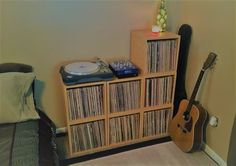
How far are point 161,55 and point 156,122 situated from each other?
62cm

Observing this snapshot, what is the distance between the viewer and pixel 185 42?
2.10m

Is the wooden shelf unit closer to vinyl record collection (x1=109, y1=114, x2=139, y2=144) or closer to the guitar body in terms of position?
vinyl record collection (x1=109, y1=114, x2=139, y2=144)

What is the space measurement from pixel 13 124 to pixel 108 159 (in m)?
0.80

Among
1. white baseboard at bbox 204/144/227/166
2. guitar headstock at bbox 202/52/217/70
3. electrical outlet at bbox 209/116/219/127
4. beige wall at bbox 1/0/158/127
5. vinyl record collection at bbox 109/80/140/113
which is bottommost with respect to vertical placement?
white baseboard at bbox 204/144/227/166

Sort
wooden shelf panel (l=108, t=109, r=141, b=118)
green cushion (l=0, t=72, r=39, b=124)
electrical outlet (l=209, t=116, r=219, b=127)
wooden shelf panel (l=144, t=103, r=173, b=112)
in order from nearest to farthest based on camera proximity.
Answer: green cushion (l=0, t=72, r=39, b=124) < electrical outlet (l=209, t=116, r=219, b=127) < wooden shelf panel (l=108, t=109, r=141, b=118) < wooden shelf panel (l=144, t=103, r=173, b=112)

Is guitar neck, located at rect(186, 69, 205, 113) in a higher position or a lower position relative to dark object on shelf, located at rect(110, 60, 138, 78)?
lower

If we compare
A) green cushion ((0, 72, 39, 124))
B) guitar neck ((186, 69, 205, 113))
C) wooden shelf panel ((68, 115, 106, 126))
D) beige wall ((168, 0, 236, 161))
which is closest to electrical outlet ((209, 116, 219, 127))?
beige wall ((168, 0, 236, 161))

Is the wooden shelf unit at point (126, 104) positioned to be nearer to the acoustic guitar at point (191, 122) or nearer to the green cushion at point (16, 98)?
the acoustic guitar at point (191, 122)

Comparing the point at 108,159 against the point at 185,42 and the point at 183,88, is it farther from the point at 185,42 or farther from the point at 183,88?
the point at 185,42

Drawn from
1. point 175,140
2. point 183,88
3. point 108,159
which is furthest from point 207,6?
point 108,159

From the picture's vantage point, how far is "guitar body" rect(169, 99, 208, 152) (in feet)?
6.33

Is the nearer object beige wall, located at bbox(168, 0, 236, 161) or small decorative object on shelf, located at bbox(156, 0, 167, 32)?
beige wall, located at bbox(168, 0, 236, 161)

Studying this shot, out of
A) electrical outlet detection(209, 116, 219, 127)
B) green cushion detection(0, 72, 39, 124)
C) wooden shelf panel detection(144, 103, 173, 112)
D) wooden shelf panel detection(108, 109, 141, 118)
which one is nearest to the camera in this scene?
green cushion detection(0, 72, 39, 124)

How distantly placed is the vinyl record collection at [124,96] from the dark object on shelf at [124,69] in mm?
72
